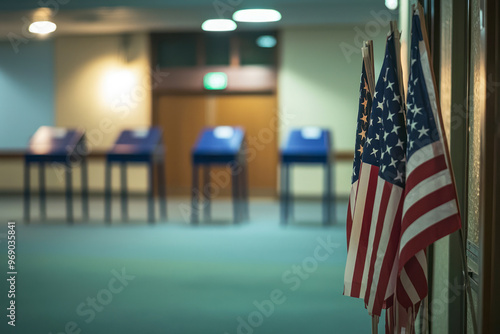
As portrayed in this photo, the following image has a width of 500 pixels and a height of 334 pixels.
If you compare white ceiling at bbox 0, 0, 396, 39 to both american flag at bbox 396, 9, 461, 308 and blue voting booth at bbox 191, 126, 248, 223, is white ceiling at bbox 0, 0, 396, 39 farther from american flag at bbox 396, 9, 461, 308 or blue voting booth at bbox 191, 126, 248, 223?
american flag at bbox 396, 9, 461, 308

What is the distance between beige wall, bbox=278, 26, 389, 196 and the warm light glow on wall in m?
2.36

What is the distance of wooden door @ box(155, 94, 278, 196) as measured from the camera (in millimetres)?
8992

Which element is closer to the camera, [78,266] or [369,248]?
[369,248]

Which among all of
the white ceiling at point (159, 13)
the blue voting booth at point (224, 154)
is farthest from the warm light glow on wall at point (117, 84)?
the blue voting booth at point (224, 154)

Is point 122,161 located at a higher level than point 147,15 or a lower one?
lower

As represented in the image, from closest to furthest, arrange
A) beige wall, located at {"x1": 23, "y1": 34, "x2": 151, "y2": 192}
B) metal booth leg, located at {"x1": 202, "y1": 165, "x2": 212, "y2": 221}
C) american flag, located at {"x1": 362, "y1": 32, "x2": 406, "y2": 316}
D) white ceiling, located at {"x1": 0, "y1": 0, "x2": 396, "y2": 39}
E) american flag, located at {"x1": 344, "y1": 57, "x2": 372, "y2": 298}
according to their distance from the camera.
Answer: american flag, located at {"x1": 362, "y1": 32, "x2": 406, "y2": 316}, american flag, located at {"x1": 344, "y1": 57, "x2": 372, "y2": 298}, white ceiling, located at {"x1": 0, "y1": 0, "x2": 396, "y2": 39}, metal booth leg, located at {"x1": 202, "y1": 165, "x2": 212, "y2": 221}, beige wall, located at {"x1": 23, "y1": 34, "x2": 151, "y2": 192}

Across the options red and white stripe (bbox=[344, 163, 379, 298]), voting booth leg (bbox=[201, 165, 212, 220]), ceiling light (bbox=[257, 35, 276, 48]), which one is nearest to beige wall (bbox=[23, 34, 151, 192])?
voting booth leg (bbox=[201, 165, 212, 220])

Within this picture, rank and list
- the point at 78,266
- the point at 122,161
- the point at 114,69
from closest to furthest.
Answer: the point at 78,266
the point at 122,161
the point at 114,69

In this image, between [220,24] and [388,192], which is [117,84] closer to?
[220,24]

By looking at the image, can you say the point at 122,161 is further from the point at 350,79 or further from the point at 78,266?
the point at 350,79

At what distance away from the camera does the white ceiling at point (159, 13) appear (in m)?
5.37

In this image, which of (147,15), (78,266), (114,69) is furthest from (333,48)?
(78,266)

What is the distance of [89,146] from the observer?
9.28 meters

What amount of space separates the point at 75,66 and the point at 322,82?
3904mm
